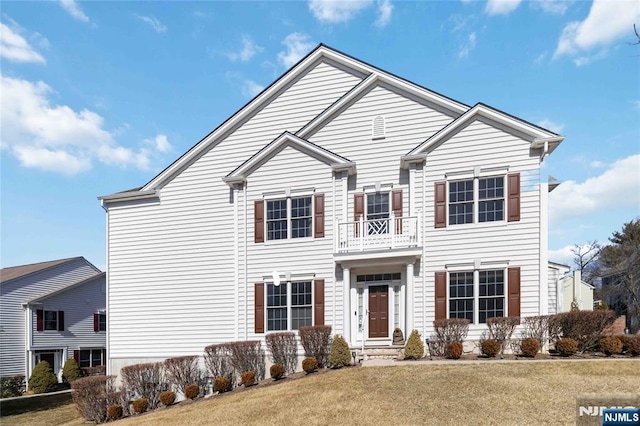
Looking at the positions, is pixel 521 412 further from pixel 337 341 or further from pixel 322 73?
pixel 322 73

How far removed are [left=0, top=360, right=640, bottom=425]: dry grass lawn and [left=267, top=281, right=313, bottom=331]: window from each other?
3.42 metres

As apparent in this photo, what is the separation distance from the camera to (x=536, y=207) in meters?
15.0

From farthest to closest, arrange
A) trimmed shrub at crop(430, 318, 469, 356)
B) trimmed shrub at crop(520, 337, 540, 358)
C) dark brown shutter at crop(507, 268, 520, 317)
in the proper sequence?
dark brown shutter at crop(507, 268, 520, 317) < trimmed shrub at crop(430, 318, 469, 356) < trimmed shrub at crop(520, 337, 540, 358)

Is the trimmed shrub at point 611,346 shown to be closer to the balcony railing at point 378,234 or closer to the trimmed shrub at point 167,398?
the balcony railing at point 378,234

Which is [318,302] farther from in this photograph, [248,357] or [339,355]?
[248,357]

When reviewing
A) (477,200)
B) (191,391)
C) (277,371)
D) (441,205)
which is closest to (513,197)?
(477,200)

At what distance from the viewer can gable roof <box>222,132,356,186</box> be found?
55.1 feet

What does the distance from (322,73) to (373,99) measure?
2595 mm

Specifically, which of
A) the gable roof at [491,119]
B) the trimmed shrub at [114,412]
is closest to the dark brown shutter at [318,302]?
the gable roof at [491,119]

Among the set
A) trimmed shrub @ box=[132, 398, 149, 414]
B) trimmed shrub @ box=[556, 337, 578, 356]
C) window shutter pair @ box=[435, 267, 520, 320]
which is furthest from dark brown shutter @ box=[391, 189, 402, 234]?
trimmed shrub @ box=[132, 398, 149, 414]

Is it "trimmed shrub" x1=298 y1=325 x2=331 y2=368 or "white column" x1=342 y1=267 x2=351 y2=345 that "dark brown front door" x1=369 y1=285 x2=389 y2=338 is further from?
"trimmed shrub" x1=298 y1=325 x2=331 y2=368

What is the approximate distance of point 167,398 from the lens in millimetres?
14922

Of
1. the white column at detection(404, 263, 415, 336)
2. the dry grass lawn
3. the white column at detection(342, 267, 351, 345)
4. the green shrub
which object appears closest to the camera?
the dry grass lawn

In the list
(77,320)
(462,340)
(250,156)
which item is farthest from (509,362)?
(77,320)
